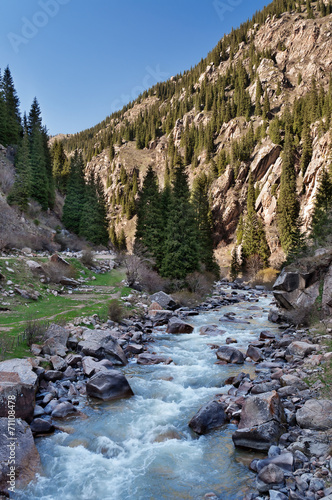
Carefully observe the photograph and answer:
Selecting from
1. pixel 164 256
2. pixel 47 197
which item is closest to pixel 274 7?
pixel 47 197

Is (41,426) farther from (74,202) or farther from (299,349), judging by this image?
(74,202)

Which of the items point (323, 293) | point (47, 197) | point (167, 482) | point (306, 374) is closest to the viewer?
point (167, 482)

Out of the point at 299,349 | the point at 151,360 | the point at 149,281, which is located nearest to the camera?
the point at 299,349

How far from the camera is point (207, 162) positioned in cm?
11856

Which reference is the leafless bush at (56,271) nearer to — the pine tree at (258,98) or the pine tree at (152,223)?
the pine tree at (152,223)

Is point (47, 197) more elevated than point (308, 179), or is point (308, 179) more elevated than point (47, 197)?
point (308, 179)

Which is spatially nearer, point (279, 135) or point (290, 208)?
point (290, 208)

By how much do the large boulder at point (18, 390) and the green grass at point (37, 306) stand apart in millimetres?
1944

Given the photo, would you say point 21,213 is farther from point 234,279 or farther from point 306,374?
point 234,279

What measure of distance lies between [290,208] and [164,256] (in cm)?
4999

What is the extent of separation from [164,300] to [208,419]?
696 inches

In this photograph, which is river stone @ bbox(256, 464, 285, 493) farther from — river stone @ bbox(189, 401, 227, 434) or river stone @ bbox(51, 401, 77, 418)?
river stone @ bbox(51, 401, 77, 418)

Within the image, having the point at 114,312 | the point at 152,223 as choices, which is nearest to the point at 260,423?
the point at 114,312

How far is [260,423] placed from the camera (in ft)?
24.7
